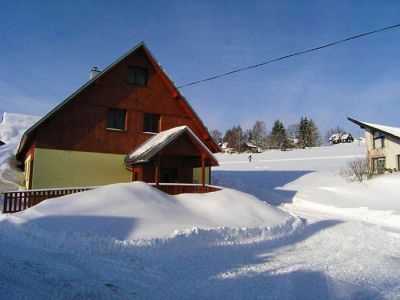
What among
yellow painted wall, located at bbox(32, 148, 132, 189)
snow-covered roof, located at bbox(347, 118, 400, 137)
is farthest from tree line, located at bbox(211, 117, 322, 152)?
yellow painted wall, located at bbox(32, 148, 132, 189)

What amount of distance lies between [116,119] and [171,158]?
373cm

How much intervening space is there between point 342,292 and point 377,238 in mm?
6654

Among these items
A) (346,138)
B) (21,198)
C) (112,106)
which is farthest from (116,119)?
(346,138)

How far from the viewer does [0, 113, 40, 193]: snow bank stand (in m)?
23.4

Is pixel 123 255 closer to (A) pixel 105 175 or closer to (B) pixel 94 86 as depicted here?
(A) pixel 105 175

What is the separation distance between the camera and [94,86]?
19.3 metres

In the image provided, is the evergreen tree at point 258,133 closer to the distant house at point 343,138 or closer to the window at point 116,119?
the distant house at point 343,138

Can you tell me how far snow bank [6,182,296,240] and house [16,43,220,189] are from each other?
394 cm

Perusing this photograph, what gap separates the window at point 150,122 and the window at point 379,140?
21212 mm

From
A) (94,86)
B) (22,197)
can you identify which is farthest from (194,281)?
(94,86)

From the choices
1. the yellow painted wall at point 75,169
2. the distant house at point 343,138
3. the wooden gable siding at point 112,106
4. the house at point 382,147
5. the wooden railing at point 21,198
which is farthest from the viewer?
the distant house at point 343,138

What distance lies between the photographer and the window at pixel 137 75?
814 inches

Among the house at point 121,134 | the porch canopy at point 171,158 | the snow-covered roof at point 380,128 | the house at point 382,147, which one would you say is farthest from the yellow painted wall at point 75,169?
the snow-covered roof at point 380,128

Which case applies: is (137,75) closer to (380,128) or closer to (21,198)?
(21,198)
